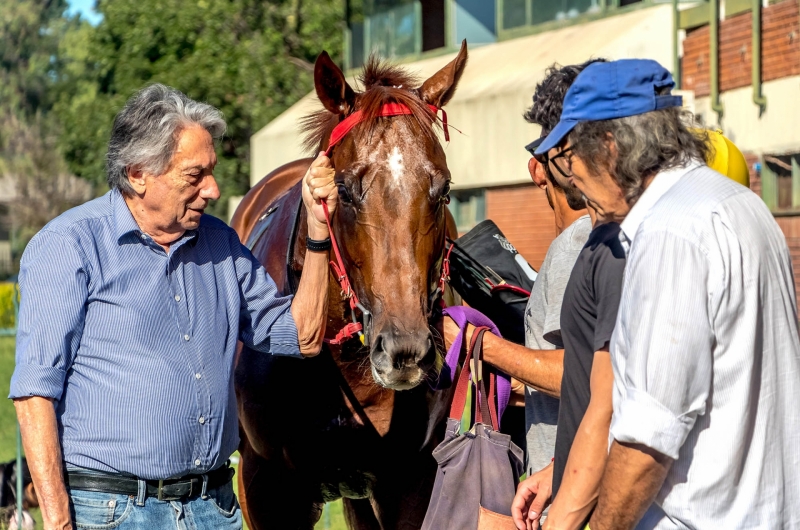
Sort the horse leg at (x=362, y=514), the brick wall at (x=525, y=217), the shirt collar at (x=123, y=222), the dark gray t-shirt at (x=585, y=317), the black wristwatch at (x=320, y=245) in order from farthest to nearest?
the brick wall at (x=525, y=217)
the horse leg at (x=362, y=514)
the black wristwatch at (x=320, y=245)
the shirt collar at (x=123, y=222)
the dark gray t-shirt at (x=585, y=317)

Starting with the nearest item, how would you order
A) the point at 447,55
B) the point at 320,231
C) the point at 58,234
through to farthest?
the point at 58,234 → the point at 320,231 → the point at 447,55

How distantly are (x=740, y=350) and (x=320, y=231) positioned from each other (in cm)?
175

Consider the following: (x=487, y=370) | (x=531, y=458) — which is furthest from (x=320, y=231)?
(x=531, y=458)

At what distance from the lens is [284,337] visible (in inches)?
133

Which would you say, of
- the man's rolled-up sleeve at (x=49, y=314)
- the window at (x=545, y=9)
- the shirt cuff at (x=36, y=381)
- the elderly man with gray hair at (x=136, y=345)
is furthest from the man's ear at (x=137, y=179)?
the window at (x=545, y=9)

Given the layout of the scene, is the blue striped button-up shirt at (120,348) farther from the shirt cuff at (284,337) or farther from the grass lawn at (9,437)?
the grass lawn at (9,437)

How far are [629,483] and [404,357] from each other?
104 cm

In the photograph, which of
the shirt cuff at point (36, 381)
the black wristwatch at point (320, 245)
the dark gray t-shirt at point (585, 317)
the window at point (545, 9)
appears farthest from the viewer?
the window at point (545, 9)

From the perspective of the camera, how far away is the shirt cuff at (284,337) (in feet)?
11.1

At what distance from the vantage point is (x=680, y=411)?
201 cm

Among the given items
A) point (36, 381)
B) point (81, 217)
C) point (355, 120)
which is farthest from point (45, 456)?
point (355, 120)

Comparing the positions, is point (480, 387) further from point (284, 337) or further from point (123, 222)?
point (123, 222)

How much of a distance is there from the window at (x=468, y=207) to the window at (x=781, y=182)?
4.84 metres

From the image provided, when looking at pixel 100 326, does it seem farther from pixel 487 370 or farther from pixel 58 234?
pixel 487 370
